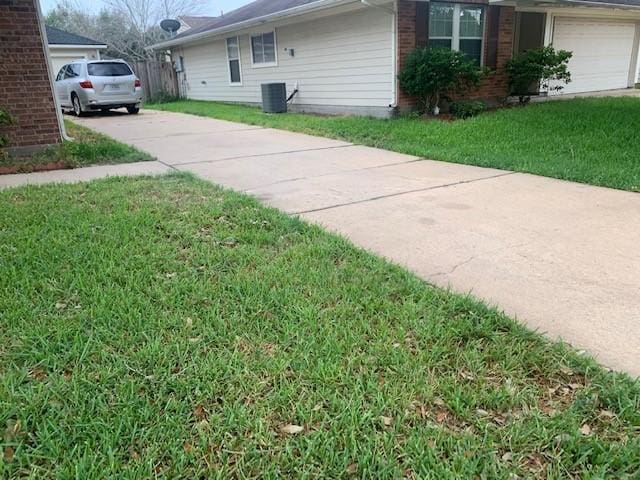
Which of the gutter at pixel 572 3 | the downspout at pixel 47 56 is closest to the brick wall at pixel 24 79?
the downspout at pixel 47 56

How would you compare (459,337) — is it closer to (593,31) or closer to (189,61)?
(593,31)

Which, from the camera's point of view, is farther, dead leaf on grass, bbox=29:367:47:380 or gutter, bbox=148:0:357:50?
gutter, bbox=148:0:357:50

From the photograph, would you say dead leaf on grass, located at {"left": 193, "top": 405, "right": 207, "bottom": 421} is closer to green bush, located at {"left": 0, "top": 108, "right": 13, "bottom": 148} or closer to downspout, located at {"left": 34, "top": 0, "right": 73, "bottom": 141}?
green bush, located at {"left": 0, "top": 108, "right": 13, "bottom": 148}

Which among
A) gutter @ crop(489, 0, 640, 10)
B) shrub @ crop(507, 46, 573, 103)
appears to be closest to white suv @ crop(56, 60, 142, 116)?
gutter @ crop(489, 0, 640, 10)

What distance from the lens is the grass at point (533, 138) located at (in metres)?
6.34

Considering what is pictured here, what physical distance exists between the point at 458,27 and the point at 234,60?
9.17 m

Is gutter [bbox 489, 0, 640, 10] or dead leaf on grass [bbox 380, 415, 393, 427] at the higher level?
gutter [bbox 489, 0, 640, 10]

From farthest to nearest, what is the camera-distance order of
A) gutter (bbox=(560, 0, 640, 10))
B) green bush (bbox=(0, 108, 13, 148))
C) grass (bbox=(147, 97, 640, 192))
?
1. gutter (bbox=(560, 0, 640, 10))
2. green bush (bbox=(0, 108, 13, 148))
3. grass (bbox=(147, 97, 640, 192))

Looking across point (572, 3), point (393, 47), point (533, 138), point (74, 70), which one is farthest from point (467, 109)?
point (74, 70)

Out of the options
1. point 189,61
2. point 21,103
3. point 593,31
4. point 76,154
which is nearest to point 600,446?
point 76,154

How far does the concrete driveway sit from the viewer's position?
290cm

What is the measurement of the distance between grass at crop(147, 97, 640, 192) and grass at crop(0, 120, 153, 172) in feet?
13.1

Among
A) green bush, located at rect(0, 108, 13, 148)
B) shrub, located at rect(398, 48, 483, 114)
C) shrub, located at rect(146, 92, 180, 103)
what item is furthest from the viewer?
shrub, located at rect(146, 92, 180, 103)

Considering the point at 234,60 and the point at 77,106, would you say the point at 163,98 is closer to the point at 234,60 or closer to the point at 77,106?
the point at 234,60
